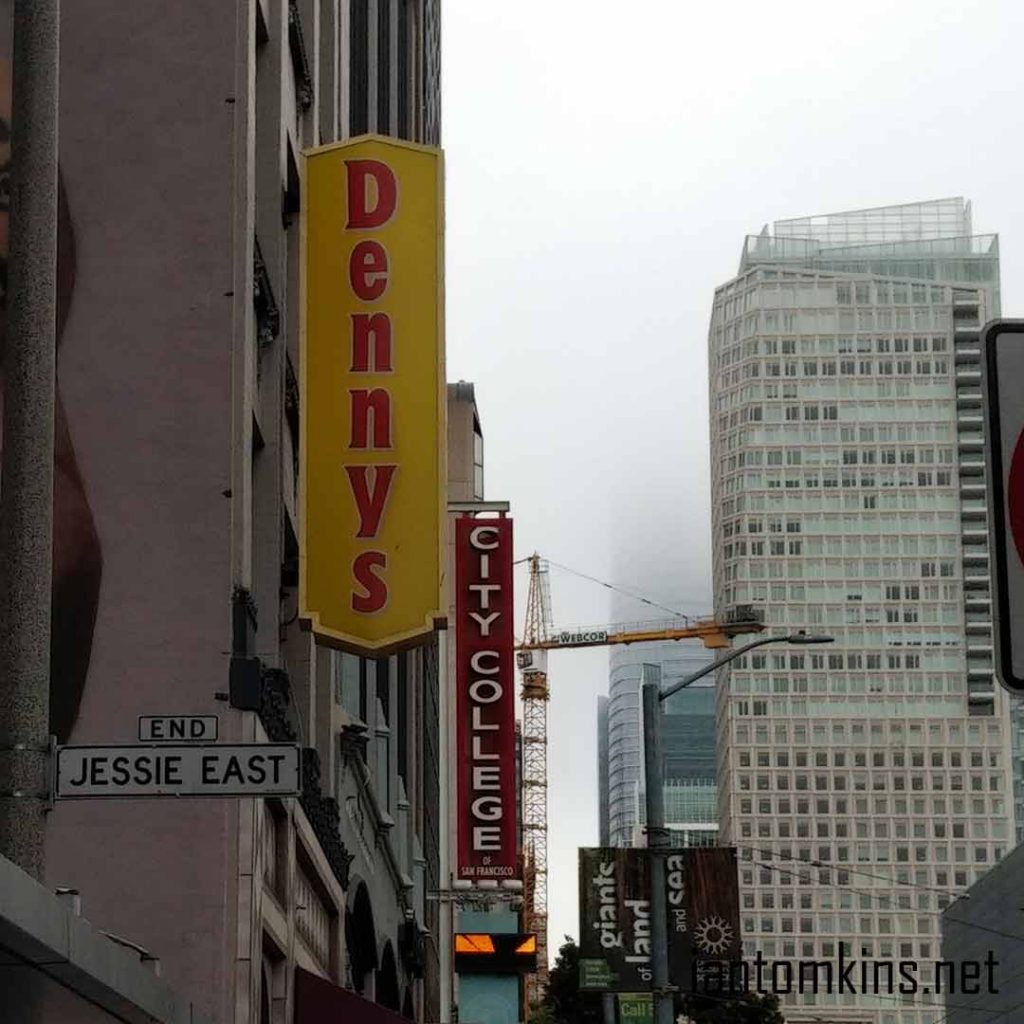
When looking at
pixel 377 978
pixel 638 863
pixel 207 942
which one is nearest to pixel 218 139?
pixel 207 942

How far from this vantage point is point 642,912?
30.6 m

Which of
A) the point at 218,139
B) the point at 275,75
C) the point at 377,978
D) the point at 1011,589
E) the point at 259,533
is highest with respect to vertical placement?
the point at 275,75

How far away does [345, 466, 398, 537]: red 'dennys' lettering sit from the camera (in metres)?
25.7

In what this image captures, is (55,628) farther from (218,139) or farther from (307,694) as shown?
(307,694)

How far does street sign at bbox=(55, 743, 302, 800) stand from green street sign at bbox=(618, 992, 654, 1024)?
26920 mm

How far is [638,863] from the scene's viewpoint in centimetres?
3059

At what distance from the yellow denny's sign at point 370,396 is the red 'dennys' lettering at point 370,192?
1 cm

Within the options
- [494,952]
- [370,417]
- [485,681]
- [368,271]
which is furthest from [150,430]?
[494,952]

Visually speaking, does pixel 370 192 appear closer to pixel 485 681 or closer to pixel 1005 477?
pixel 1005 477

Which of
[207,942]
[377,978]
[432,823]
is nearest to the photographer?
[207,942]

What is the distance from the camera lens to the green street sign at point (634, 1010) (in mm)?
38225

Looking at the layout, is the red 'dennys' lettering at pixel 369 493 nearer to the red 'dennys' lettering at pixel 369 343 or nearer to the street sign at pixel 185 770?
the red 'dennys' lettering at pixel 369 343

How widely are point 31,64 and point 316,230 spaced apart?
16250mm

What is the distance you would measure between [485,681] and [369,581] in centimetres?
3023
